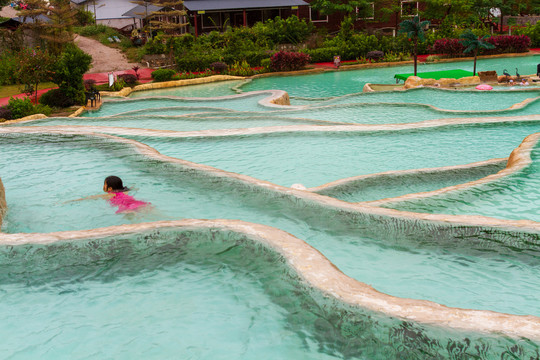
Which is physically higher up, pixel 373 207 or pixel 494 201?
pixel 373 207

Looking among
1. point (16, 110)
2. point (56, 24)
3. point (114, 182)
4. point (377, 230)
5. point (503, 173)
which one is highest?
Answer: point (56, 24)

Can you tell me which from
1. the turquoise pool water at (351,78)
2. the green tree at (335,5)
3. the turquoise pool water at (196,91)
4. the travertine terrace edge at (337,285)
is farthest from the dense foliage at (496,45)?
the travertine terrace edge at (337,285)

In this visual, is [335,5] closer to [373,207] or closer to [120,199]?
[120,199]

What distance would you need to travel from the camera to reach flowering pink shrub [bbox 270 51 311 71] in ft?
88.2

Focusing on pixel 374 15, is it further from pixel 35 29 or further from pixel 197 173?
pixel 197 173

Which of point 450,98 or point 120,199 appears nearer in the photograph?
point 120,199

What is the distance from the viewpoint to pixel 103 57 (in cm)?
3172

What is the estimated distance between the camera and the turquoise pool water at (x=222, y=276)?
3.59 meters

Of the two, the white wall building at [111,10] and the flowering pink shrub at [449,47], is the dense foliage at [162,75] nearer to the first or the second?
the flowering pink shrub at [449,47]

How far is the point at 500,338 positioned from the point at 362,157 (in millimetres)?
5835

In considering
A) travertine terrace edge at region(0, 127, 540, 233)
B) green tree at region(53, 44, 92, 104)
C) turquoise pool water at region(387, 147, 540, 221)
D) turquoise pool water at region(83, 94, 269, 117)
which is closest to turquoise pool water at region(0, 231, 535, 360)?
travertine terrace edge at region(0, 127, 540, 233)

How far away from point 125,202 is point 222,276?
2224mm

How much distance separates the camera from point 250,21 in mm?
39281

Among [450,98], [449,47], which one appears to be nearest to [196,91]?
[450,98]
